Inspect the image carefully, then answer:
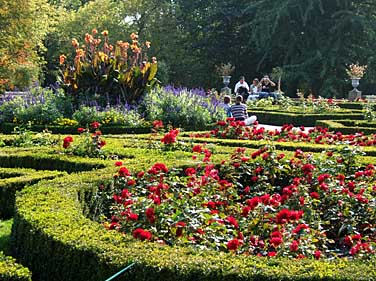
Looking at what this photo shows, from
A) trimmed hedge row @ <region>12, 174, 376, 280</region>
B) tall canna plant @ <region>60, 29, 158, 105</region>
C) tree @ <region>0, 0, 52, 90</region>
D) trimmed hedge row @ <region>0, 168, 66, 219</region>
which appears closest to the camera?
trimmed hedge row @ <region>12, 174, 376, 280</region>

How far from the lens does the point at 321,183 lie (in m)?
5.55

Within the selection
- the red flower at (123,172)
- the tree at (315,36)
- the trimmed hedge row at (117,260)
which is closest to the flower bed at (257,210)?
the red flower at (123,172)

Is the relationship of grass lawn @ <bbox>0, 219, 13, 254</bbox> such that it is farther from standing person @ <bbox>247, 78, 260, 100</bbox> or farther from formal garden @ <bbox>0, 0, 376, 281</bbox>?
standing person @ <bbox>247, 78, 260, 100</bbox>

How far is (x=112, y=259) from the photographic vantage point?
357 cm

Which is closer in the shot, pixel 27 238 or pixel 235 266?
pixel 235 266

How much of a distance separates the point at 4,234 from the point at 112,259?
2106 mm

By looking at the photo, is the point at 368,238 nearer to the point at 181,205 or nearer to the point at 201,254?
the point at 181,205

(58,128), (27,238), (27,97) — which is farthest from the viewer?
(27,97)

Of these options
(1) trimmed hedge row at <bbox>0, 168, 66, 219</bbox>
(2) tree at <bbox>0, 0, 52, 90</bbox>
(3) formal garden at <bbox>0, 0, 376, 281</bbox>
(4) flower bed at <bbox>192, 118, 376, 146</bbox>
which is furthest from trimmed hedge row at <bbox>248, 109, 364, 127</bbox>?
(2) tree at <bbox>0, 0, 52, 90</bbox>

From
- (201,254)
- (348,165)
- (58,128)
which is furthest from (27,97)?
(201,254)

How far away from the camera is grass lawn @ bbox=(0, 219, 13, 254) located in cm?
496

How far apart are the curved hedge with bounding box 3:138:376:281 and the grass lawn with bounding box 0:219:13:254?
34cm

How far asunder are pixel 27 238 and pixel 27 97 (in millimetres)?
9806

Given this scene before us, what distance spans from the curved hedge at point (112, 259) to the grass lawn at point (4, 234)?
0.34 m
